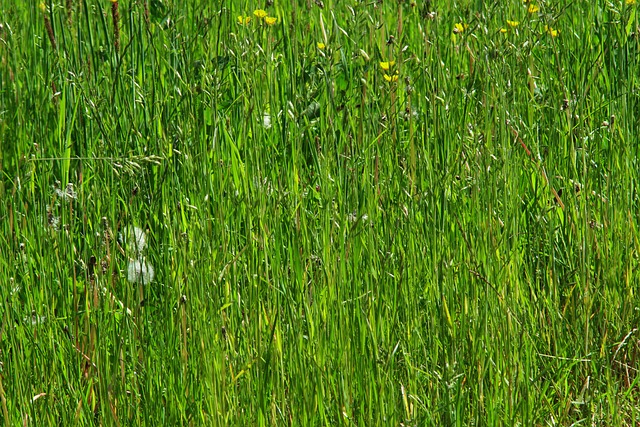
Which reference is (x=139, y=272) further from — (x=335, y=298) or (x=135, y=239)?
(x=335, y=298)

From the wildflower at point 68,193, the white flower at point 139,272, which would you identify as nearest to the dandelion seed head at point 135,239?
the white flower at point 139,272

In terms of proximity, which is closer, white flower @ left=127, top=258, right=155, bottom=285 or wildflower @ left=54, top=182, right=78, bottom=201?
white flower @ left=127, top=258, right=155, bottom=285

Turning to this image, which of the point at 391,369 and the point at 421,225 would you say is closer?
the point at 391,369

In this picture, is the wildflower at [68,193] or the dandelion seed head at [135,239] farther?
the wildflower at [68,193]

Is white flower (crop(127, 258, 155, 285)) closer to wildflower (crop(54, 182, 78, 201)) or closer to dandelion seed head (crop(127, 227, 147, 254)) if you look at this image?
dandelion seed head (crop(127, 227, 147, 254))

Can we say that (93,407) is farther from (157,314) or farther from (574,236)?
(574,236)

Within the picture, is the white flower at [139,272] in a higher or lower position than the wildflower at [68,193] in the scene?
lower

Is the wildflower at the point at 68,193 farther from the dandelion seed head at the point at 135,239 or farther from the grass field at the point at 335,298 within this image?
the dandelion seed head at the point at 135,239

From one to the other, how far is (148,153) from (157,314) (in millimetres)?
520

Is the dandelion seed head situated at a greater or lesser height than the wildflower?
lesser

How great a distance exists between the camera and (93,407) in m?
1.62

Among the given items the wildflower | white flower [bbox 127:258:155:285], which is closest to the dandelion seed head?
white flower [bbox 127:258:155:285]

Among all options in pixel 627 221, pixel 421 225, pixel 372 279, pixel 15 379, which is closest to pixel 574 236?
pixel 627 221

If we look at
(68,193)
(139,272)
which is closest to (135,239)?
(139,272)
